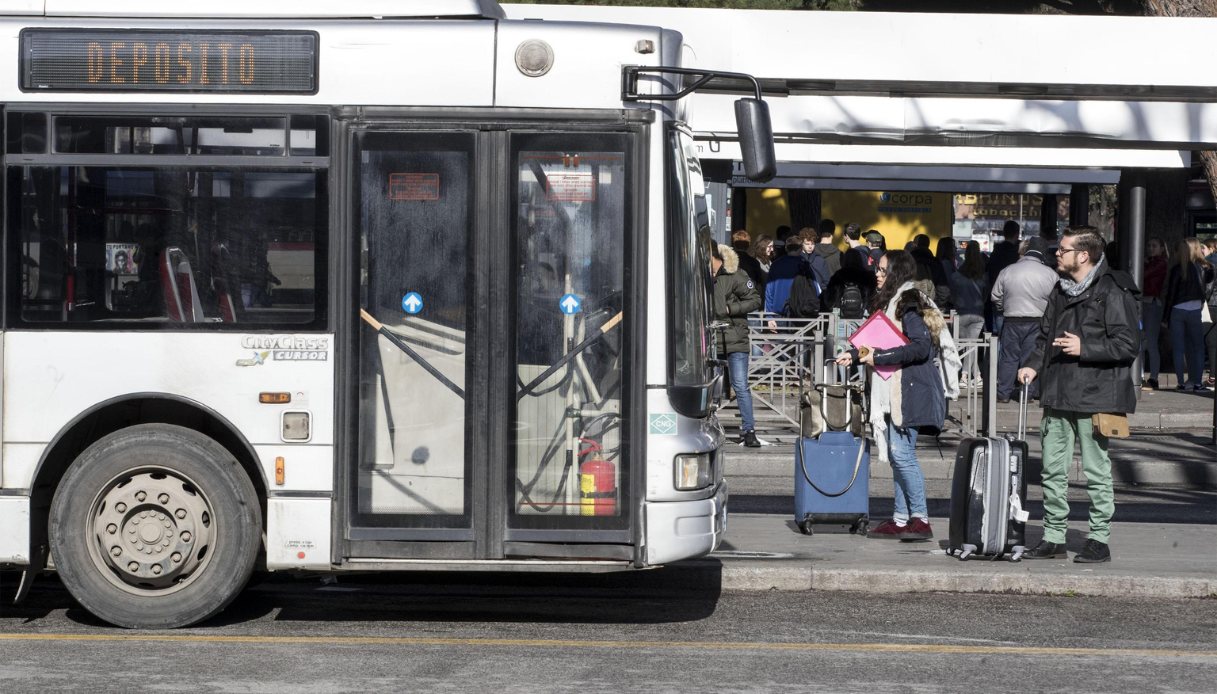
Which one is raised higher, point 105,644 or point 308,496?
point 308,496

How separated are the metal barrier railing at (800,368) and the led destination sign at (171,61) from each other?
27.1 feet

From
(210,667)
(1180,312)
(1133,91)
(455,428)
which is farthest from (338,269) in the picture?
(1180,312)

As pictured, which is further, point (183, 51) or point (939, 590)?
point (939, 590)

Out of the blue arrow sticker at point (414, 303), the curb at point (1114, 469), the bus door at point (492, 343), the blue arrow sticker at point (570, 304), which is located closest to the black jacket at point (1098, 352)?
the bus door at point (492, 343)

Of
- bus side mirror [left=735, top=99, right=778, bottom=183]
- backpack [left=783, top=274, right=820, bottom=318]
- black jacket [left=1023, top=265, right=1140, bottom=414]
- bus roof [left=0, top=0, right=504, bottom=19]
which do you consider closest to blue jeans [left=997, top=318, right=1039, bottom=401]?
backpack [left=783, top=274, right=820, bottom=318]

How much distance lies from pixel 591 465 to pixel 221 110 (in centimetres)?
230

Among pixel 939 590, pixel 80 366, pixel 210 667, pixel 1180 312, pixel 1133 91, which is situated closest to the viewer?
pixel 210 667

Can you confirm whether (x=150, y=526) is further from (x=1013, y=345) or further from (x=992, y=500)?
(x=1013, y=345)

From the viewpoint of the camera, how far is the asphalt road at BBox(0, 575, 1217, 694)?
6430 mm

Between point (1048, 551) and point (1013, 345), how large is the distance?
7692mm

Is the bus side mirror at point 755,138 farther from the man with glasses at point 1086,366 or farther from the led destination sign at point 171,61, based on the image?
the man with glasses at point 1086,366

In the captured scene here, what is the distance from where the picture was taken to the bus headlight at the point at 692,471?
23.5 ft

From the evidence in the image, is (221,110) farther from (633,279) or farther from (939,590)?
(939,590)

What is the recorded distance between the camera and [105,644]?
275 inches
